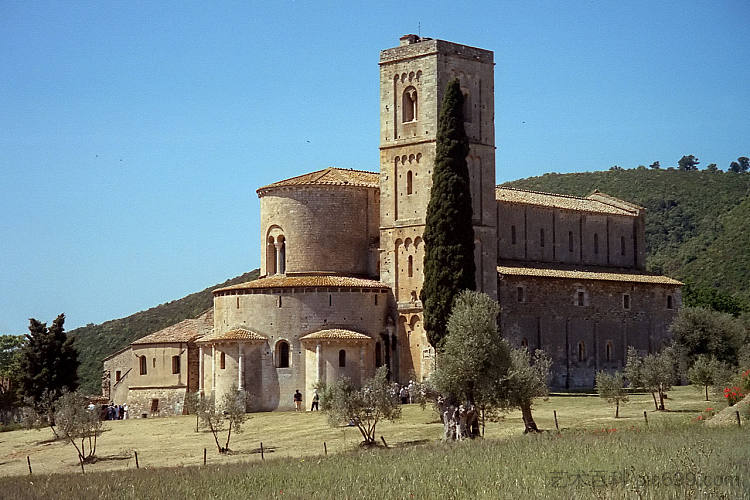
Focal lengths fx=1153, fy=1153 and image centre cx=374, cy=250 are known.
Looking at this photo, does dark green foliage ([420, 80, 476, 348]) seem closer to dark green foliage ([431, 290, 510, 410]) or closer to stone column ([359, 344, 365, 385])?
stone column ([359, 344, 365, 385])

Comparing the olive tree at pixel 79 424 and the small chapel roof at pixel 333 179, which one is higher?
the small chapel roof at pixel 333 179

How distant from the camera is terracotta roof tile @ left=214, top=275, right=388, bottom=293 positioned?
5177cm

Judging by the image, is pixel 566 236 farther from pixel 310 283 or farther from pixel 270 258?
pixel 310 283

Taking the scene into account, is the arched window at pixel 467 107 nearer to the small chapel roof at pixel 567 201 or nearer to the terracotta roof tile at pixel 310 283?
the small chapel roof at pixel 567 201

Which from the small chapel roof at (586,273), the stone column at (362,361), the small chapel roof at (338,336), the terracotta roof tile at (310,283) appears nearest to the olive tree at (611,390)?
the stone column at (362,361)

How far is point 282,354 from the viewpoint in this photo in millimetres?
51781

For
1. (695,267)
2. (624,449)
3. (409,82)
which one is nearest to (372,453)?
(624,449)

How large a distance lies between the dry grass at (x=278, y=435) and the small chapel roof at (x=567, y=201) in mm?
13305

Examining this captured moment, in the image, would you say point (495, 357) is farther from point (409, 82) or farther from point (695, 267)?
point (695, 267)

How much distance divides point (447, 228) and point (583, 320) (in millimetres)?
13779

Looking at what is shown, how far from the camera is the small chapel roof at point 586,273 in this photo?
2243 inches

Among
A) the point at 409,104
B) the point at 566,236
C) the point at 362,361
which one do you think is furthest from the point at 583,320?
the point at 409,104

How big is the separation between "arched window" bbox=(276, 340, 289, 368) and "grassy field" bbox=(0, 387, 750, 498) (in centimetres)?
556

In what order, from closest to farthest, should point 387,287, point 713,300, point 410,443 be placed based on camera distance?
point 410,443, point 387,287, point 713,300
